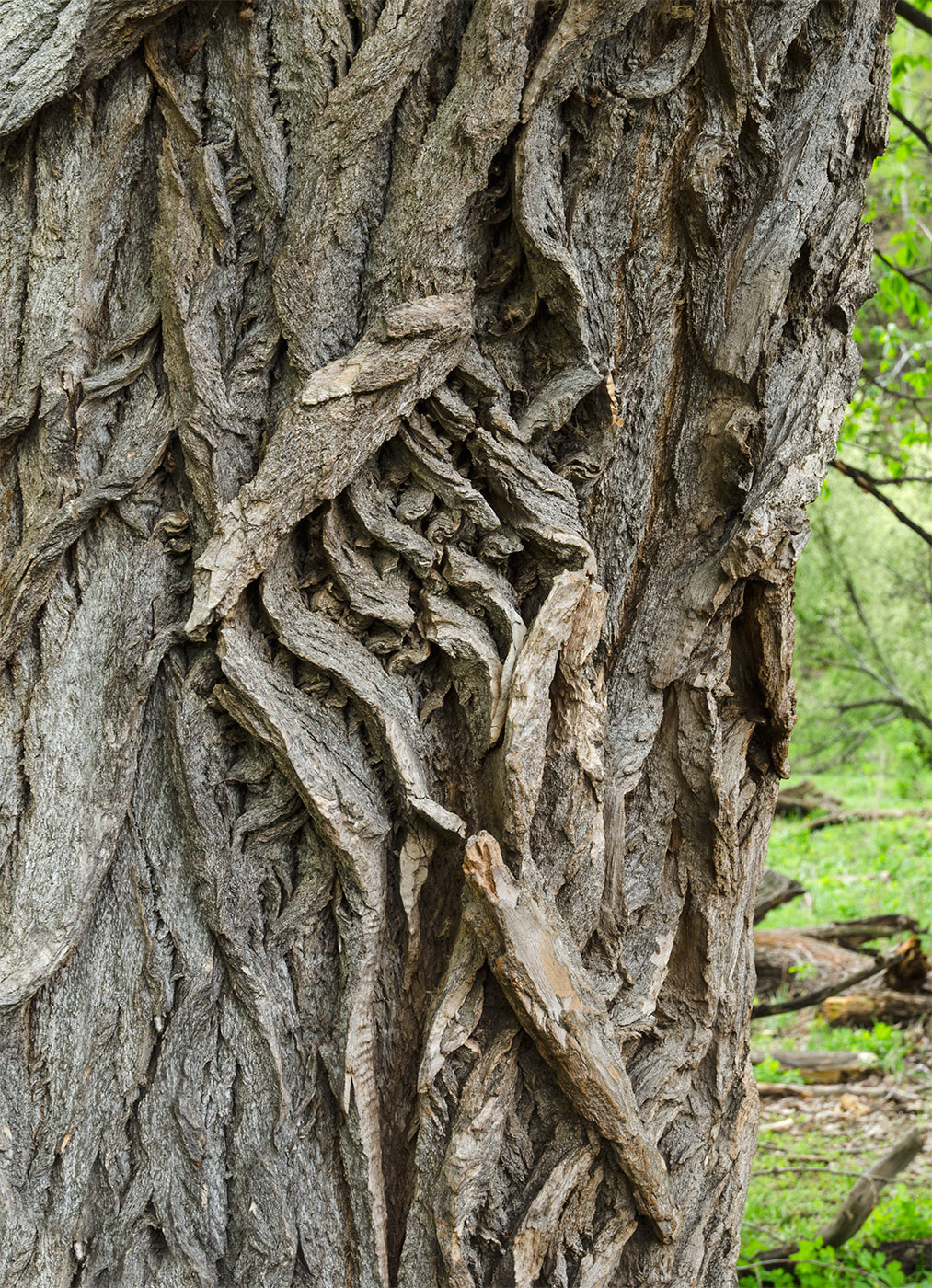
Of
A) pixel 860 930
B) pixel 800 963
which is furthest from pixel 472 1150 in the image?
pixel 860 930

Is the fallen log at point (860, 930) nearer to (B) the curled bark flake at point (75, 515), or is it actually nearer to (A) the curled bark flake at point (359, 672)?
(A) the curled bark flake at point (359, 672)

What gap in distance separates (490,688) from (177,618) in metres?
0.49

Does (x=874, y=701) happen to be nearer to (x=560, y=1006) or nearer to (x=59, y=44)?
(x=560, y=1006)

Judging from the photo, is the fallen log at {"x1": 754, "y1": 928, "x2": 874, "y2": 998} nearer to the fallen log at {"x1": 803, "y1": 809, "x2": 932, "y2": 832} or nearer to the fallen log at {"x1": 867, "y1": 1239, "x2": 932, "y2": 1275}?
the fallen log at {"x1": 867, "y1": 1239, "x2": 932, "y2": 1275}

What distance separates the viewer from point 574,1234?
58.0 inches

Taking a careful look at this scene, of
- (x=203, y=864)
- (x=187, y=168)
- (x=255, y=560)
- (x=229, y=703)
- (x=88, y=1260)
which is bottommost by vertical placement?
(x=88, y=1260)

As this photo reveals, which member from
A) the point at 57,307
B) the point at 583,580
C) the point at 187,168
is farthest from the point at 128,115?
the point at 583,580

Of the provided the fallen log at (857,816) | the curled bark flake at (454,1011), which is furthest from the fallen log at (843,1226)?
A: the fallen log at (857,816)

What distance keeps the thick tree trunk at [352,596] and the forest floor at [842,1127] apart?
73.8 inches

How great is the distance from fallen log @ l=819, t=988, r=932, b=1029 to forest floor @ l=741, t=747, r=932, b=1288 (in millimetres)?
57

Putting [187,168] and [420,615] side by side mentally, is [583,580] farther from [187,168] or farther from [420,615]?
[187,168]

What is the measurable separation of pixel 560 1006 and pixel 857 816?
8906mm

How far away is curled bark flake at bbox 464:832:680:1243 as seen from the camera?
1.41m

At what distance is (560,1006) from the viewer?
1.43 m
